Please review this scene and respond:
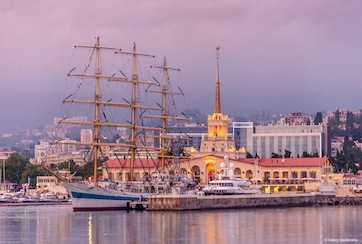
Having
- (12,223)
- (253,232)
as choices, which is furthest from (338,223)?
(12,223)

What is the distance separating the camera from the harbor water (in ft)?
269

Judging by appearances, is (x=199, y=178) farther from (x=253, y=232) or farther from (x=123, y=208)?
(x=253, y=232)

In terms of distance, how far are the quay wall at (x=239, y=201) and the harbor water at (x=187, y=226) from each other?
2.26m

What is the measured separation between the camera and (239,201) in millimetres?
126500

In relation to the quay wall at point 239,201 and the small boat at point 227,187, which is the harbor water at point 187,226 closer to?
the quay wall at point 239,201

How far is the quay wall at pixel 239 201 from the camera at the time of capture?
387ft

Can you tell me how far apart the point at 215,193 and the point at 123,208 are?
35.4 ft

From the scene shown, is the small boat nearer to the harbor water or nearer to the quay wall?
the quay wall

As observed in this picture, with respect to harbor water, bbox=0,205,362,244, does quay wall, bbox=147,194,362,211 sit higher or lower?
higher

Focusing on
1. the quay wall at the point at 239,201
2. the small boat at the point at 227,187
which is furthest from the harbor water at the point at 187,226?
the small boat at the point at 227,187

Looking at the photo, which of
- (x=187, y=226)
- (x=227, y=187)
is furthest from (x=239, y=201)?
(x=187, y=226)

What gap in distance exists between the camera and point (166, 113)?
15575cm

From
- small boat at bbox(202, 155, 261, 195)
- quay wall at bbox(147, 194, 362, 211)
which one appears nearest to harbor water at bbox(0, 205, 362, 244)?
quay wall at bbox(147, 194, 362, 211)

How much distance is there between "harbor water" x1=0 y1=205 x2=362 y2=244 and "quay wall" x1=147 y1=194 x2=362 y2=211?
2259 millimetres
